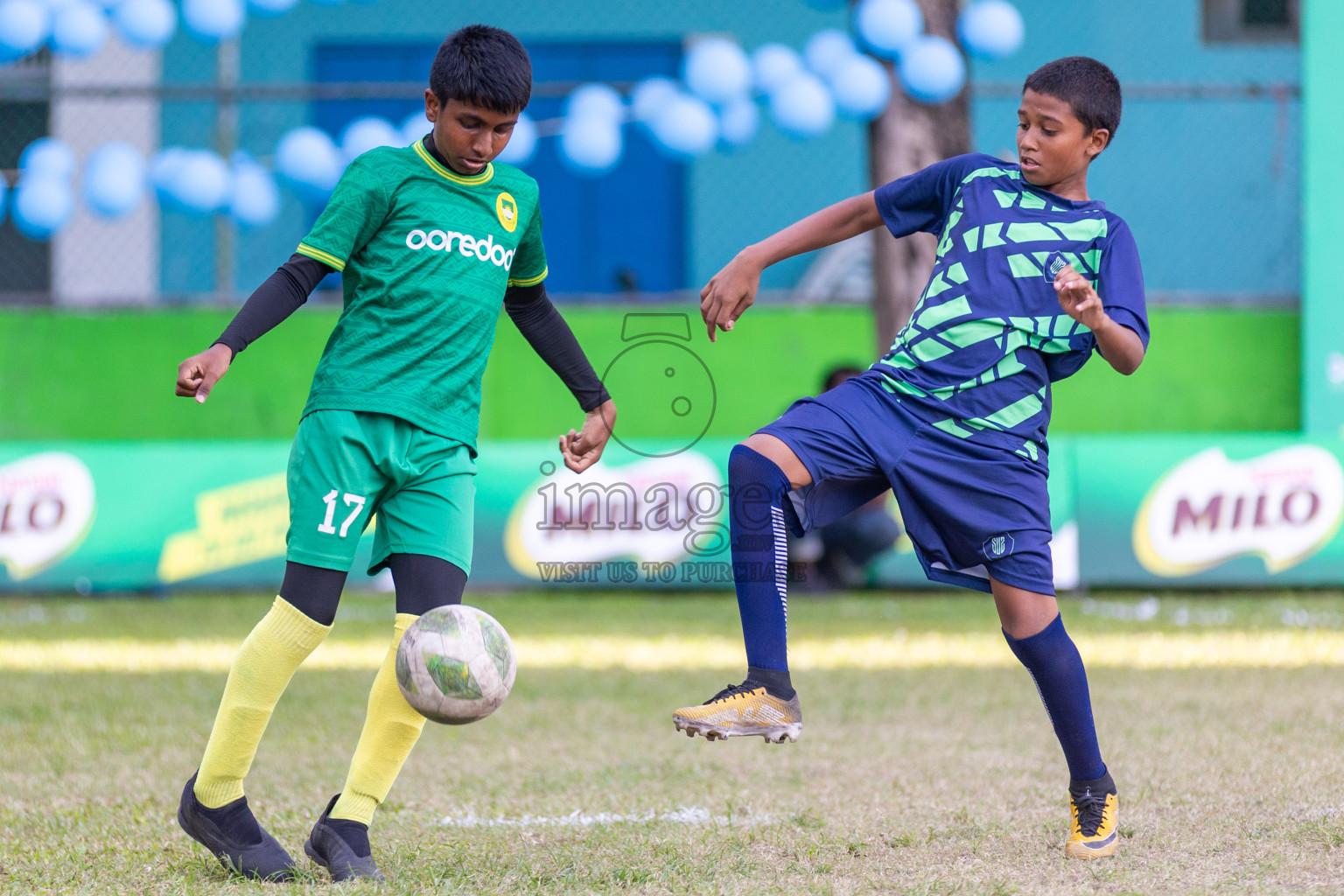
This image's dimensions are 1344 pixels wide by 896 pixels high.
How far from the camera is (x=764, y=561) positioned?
12.2 feet

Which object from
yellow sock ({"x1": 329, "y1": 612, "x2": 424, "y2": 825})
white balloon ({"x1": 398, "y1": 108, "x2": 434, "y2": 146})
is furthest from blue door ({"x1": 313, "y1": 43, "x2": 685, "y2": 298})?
yellow sock ({"x1": 329, "y1": 612, "x2": 424, "y2": 825})

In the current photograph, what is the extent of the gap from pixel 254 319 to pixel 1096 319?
75.3 inches

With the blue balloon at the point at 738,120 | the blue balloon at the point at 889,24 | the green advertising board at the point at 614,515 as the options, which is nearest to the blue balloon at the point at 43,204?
the green advertising board at the point at 614,515

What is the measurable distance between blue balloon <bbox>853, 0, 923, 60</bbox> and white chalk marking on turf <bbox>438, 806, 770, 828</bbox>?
22.3ft

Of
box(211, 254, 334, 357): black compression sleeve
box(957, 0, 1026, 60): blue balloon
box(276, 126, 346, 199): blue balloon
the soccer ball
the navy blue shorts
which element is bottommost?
the soccer ball

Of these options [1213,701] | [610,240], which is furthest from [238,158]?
[1213,701]

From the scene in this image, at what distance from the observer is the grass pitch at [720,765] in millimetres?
3719

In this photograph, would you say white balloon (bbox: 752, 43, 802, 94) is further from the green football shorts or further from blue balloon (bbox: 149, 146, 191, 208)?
the green football shorts

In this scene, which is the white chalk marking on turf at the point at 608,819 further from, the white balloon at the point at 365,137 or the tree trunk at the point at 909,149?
the white balloon at the point at 365,137

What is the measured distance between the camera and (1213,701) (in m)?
6.38

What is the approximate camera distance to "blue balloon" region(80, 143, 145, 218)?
34.5ft

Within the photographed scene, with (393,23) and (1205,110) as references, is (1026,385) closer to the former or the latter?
(1205,110)

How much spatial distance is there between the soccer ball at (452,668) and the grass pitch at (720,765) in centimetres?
43

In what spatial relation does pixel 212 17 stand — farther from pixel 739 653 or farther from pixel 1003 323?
pixel 1003 323
